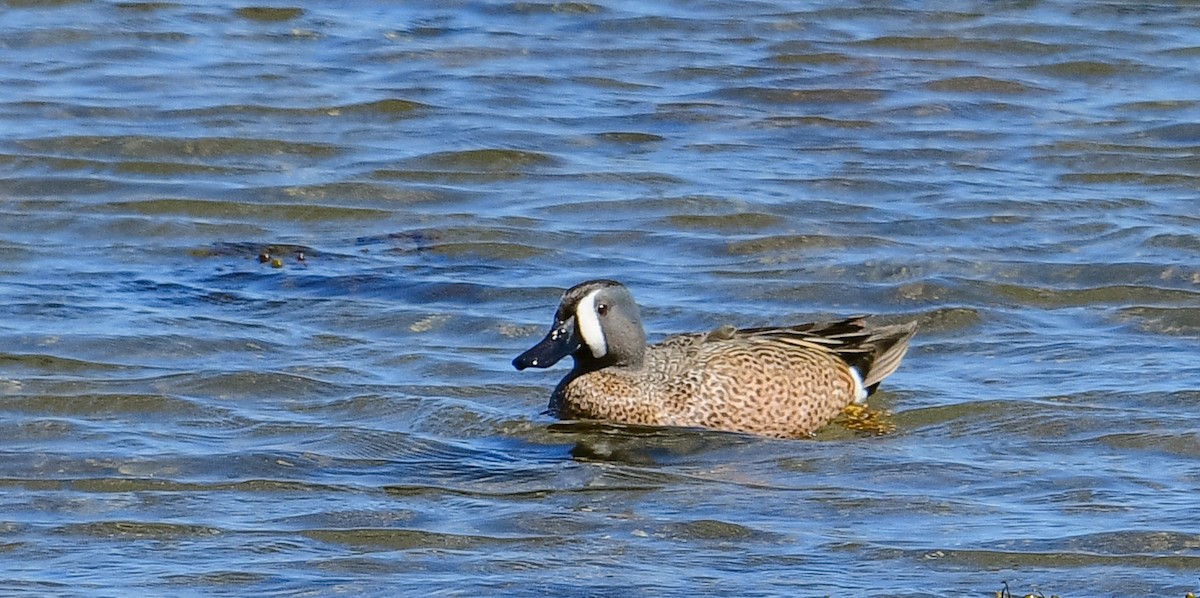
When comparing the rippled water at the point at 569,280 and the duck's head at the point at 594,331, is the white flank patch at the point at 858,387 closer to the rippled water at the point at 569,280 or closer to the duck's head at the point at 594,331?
the rippled water at the point at 569,280

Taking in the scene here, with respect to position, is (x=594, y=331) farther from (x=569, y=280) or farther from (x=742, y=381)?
(x=569, y=280)

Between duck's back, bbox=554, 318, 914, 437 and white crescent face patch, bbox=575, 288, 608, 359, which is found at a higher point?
white crescent face patch, bbox=575, 288, 608, 359

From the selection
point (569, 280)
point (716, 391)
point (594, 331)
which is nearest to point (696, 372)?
point (716, 391)

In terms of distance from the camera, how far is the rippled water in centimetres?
637

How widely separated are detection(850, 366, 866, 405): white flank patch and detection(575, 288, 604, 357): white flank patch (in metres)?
0.86

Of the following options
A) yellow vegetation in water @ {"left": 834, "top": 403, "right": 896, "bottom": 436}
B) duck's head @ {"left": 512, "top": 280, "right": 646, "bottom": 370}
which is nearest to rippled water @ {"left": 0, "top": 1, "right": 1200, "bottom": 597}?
yellow vegetation in water @ {"left": 834, "top": 403, "right": 896, "bottom": 436}

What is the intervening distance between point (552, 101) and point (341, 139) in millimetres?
1432

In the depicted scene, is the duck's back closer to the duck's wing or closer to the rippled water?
the duck's wing

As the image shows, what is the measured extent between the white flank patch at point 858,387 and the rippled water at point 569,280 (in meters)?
0.09

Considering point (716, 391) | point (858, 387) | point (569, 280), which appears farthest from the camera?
point (569, 280)

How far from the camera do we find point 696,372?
7.93 metres

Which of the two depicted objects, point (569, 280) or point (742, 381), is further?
point (569, 280)

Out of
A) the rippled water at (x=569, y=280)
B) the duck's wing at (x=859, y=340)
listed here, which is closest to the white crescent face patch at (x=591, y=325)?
the rippled water at (x=569, y=280)

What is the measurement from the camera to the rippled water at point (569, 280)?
637cm
